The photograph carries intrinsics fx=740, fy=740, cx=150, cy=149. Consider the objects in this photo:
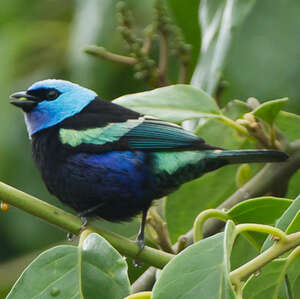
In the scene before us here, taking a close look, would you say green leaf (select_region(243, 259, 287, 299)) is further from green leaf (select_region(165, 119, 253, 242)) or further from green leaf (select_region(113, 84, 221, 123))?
green leaf (select_region(165, 119, 253, 242))

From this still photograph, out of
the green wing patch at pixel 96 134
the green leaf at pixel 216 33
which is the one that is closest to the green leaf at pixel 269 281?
the green leaf at pixel 216 33

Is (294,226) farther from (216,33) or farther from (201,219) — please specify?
(216,33)

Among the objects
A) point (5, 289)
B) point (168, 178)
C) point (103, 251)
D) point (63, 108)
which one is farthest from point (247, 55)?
point (5, 289)

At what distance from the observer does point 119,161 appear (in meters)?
3.28

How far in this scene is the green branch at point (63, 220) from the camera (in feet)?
6.82

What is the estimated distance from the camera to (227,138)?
3.29m

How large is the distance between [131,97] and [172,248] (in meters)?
0.57

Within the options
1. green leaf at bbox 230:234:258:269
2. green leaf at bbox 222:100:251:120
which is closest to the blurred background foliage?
green leaf at bbox 222:100:251:120

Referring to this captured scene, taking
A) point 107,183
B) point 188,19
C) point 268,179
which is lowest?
point 107,183

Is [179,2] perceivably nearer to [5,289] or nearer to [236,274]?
[236,274]

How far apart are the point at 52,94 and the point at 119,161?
64 centimetres

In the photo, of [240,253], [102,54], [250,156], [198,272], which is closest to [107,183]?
[102,54]

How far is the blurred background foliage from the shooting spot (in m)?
3.27

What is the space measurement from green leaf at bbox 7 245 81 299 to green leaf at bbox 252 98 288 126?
0.88 m
